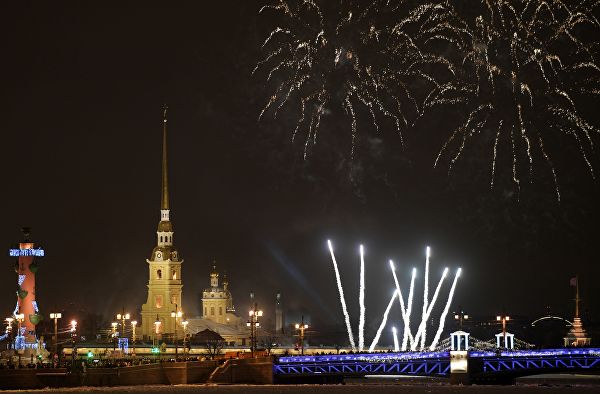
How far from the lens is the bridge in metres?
81.1

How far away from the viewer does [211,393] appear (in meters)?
80.8

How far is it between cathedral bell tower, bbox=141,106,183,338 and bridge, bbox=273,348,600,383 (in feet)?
211

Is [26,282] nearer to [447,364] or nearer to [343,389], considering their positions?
[343,389]

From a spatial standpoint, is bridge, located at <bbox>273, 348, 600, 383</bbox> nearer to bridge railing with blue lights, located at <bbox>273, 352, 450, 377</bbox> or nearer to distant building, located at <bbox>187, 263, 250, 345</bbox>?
bridge railing with blue lights, located at <bbox>273, 352, 450, 377</bbox>

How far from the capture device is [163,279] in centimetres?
15350

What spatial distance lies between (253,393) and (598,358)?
20.1 m

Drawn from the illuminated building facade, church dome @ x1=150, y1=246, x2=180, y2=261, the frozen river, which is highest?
church dome @ x1=150, y1=246, x2=180, y2=261

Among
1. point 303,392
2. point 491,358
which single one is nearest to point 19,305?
point 303,392

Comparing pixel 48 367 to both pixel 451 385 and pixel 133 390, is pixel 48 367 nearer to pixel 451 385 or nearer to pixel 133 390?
pixel 133 390

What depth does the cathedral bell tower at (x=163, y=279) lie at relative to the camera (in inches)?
6009

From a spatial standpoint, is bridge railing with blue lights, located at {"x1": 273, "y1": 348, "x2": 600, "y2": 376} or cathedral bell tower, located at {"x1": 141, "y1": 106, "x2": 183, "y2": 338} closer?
bridge railing with blue lights, located at {"x1": 273, "y1": 348, "x2": 600, "y2": 376}

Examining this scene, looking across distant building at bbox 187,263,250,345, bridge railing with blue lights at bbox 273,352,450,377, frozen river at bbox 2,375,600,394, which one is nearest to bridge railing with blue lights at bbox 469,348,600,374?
frozen river at bbox 2,375,600,394

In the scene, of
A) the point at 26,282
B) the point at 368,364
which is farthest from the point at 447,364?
the point at 26,282

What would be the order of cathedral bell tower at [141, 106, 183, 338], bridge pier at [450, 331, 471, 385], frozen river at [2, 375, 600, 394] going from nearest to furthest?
frozen river at [2, 375, 600, 394]
bridge pier at [450, 331, 471, 385]
cathedral bell tower at [141, 106, 183, 338]
